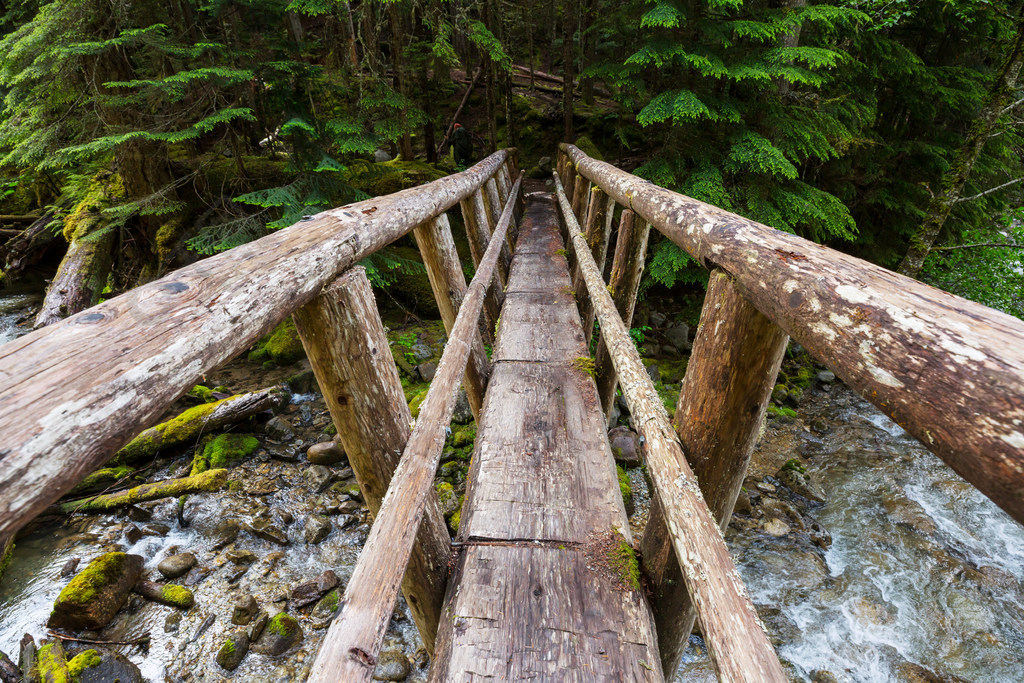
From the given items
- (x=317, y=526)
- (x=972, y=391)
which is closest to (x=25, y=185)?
(x=317, y=526)

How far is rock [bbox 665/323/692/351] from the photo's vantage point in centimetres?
812

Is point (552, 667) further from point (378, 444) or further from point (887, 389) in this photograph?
point (887, 389)

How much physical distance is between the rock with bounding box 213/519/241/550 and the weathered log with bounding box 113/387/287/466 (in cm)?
169

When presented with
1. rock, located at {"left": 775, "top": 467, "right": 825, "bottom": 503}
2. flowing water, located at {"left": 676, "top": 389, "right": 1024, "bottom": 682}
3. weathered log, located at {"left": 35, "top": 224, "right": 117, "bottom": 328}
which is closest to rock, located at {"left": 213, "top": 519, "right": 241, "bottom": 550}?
flowing water, located at {"left": 676, "top": 389, "right": 1024, "bottom": 682}

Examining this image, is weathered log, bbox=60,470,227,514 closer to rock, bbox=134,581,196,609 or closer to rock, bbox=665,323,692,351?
rock, bbox=134,581,196,609

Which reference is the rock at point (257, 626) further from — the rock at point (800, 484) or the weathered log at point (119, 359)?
the rock at point (800, 484)

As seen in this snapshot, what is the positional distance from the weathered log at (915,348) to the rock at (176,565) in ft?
16.6

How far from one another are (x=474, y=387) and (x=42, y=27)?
23.8ft

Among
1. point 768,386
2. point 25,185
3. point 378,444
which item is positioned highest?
point 768,386

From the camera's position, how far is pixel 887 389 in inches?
29.2

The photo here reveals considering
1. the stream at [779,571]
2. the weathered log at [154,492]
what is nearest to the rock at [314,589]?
the stream at [779,571]

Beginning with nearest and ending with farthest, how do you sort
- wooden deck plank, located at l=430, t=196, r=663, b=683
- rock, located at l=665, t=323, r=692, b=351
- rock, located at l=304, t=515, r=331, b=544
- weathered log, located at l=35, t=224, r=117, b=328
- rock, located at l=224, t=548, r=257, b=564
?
1. wooden deck plank, located at l=430, t=196, r=663, b=683
2. rock, located at l=224, t=548, r=257, b=564
3. rock, located at l=304, t=515, r=331, b=544
4. weathered log, located at l=35, t=224, r=117, b=328
5. rock, located at l=665, t=323, r=692, b=351

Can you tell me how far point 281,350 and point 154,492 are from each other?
9.24ft

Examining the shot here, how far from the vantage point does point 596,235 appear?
489cm
